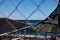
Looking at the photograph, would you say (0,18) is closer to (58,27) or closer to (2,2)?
(2,2)

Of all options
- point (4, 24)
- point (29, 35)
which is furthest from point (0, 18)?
point (29, 35)

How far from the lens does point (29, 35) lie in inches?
22.0

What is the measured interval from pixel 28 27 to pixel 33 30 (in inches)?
0.9

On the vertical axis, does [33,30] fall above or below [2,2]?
below

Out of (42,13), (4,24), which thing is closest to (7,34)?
(4,24)

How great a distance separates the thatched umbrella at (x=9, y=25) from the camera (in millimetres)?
546

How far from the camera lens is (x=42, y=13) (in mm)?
537

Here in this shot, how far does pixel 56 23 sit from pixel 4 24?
0.21 metres

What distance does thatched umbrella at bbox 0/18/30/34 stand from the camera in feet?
1.79

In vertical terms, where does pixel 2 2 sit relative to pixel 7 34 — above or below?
above

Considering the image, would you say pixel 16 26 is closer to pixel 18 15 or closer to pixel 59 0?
pixel 18 15

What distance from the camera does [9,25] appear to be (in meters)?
0.58

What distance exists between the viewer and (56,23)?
21.6 inches

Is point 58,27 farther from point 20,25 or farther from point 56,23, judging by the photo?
point 20,25
